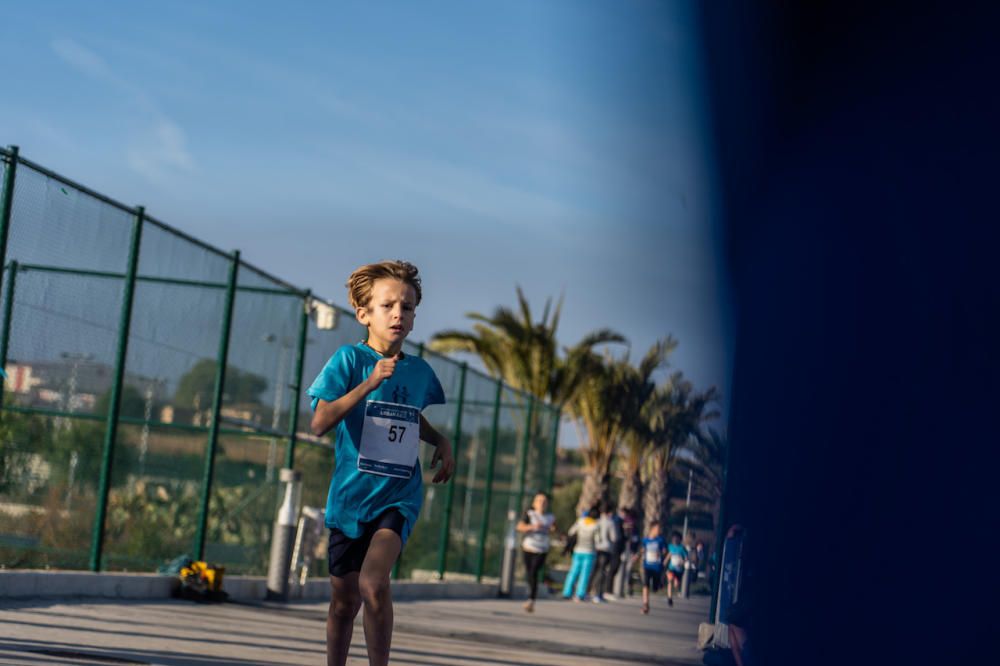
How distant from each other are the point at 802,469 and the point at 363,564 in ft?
10.7

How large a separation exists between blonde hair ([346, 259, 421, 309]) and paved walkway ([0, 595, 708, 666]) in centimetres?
116

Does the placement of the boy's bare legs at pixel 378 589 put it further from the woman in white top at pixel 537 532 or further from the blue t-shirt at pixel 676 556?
the woman in white top at pixel 537 532

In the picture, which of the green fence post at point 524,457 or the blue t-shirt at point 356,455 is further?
the green fence post at point 524,457

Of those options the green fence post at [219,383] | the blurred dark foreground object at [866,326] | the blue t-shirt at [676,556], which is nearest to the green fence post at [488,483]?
the green fence post at [219,383]

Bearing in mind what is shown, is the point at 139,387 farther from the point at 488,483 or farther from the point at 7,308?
the point at 488,483

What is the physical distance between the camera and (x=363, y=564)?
457cm

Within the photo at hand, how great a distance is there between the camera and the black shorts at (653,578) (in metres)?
1.83

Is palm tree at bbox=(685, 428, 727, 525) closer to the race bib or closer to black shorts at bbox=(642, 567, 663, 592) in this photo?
black shorts at bbox=(642, 567, 663, 592)

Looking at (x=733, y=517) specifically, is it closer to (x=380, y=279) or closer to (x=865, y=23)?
(x=865, y=23)

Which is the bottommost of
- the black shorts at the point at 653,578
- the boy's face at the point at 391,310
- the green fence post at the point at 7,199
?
the black shorts at the point at 653,578

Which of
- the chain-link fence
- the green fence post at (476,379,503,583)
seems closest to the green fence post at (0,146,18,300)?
the chain-link fence

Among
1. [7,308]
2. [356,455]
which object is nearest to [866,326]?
[356,455]

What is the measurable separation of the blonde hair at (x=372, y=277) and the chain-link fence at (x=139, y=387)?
496cm

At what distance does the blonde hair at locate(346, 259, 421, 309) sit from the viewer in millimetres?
4656
